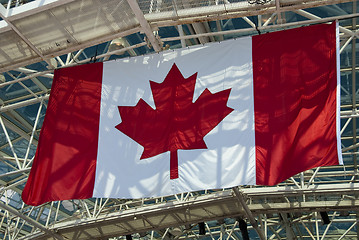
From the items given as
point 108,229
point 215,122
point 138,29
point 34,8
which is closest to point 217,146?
point 215,122

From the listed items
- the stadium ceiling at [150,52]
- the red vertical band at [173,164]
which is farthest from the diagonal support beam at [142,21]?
the red vertical band at [173,164]

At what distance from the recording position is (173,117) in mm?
9281

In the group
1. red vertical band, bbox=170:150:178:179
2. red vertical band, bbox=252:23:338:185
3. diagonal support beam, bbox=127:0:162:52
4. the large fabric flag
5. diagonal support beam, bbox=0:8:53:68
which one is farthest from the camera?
diagonal support beam, bbox=0:8:53:68

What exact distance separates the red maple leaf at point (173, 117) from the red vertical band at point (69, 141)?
30.8 inches

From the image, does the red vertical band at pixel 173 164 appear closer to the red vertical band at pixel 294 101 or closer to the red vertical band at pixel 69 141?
the red vertical band at pixel 294 101

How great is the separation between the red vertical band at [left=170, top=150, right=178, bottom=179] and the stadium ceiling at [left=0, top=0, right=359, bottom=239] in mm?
2389

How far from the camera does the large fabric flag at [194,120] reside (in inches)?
327

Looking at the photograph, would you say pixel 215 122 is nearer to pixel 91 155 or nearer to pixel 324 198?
pixel 91 155

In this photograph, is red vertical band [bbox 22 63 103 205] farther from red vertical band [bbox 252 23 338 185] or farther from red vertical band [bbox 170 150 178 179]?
red vertical band [bbox 252 23 338 185]

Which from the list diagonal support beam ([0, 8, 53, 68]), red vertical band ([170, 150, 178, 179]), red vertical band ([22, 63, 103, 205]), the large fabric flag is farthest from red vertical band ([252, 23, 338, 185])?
diagonal support beam ([0, 8, 53, 68])

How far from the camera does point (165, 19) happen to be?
930cm

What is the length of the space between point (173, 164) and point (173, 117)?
1.01 metres

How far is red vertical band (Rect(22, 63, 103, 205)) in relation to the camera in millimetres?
9305

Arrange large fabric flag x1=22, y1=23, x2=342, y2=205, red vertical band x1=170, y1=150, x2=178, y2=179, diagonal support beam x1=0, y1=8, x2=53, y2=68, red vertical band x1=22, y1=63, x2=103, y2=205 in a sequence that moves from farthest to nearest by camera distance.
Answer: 1. diagonal support beam x1=0, y1=8, x2=53, y2=68
2. red vertical band x1=22, y1=63, x2=103, y2=205
3. red vertical band x1=170, y1=150, x2=178, y2=179
4. large fabric flag x1=22, y1=23, x2=342, y2=205
